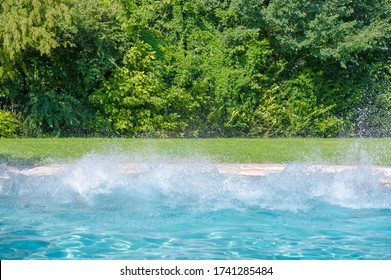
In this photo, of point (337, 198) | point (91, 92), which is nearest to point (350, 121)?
point (91, 92)

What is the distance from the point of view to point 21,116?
56.0ft

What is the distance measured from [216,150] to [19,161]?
4.03 metres

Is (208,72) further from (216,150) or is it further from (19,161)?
(19,161)

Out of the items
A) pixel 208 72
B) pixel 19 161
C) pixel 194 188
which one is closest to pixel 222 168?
pixel 194 188

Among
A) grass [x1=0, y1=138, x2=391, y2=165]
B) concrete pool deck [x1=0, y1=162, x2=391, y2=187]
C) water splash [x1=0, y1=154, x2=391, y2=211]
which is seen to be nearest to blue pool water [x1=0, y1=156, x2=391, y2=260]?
water splash [x1=0, y1=154, x2=391, y2=211]

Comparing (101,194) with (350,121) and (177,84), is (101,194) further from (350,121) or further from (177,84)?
(350,121)

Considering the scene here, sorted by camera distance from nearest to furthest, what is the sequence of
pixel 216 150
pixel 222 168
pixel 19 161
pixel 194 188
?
pixel 194 188 → pixel 222 168 → pixel 19 161 → pixel 216 150

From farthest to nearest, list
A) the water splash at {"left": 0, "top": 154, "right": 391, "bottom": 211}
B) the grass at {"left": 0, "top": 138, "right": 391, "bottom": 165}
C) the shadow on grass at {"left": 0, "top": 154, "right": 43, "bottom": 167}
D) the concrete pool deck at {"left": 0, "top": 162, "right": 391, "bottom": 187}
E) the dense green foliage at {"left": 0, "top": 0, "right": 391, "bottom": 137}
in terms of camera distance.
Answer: the dense green foliage at {"left": 0, "top": 0, "right": 391, "bottom": 137}, the grass at {"left": 0, "top": 138, "right": 391, "bottom": 165}, the shadow on grass at {"left": 0, "top": 154, "right": 43, "bottom": 167}, the concrete pool deck at {"left": 0, "top": 162, "right": 391, "bottom": 187}, the water splash at {"left": 0, "top": 154, "right": 391, "bottom": 211}

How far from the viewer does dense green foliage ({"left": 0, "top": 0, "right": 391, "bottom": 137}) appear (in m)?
17.0

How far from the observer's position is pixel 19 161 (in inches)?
466

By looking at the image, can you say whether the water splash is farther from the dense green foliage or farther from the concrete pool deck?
the dense green foliage

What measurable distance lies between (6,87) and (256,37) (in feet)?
22.4

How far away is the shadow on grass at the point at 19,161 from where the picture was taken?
11601 mm

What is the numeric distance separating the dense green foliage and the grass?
228cm
